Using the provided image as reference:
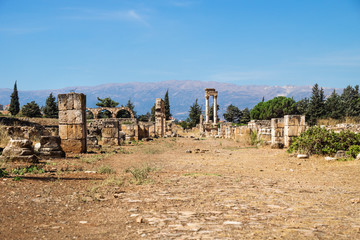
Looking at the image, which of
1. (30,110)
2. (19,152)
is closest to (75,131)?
(19,152)

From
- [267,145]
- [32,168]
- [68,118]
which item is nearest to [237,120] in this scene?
[267,145]

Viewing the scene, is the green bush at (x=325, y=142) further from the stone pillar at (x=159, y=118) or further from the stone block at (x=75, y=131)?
the stone pillar at (x=159, y=118)

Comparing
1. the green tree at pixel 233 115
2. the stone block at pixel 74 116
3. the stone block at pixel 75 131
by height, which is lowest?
the green tree at pixel 233 115

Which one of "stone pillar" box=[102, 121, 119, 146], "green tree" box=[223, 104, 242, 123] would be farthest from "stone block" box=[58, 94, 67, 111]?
"green tree" box=[223, 104, 242, 123]

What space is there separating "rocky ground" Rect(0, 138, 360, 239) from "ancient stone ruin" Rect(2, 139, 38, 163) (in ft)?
2.63

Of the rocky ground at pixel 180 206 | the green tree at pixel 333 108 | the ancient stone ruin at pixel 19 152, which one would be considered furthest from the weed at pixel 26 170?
the green tree at pixel 333 108

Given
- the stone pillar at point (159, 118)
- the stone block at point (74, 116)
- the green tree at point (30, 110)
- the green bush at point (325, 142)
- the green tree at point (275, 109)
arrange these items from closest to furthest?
1. the green bush at point (325, 142)
2. the stone block at point (74, 116)
3. the stone pillar at point (159, 118)
4. the green tree at point (30, 110)
5. the green tree at point (275, 109)

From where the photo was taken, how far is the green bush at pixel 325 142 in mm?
10641

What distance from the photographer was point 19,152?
28.8 feet

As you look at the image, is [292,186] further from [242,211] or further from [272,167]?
[272,167]

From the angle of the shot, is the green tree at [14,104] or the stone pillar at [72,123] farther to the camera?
the green tree at [14,104]

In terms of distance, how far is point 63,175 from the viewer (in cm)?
743

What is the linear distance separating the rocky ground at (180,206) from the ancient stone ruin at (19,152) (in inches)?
Result: 31.5

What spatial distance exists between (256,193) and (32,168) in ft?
17.7
